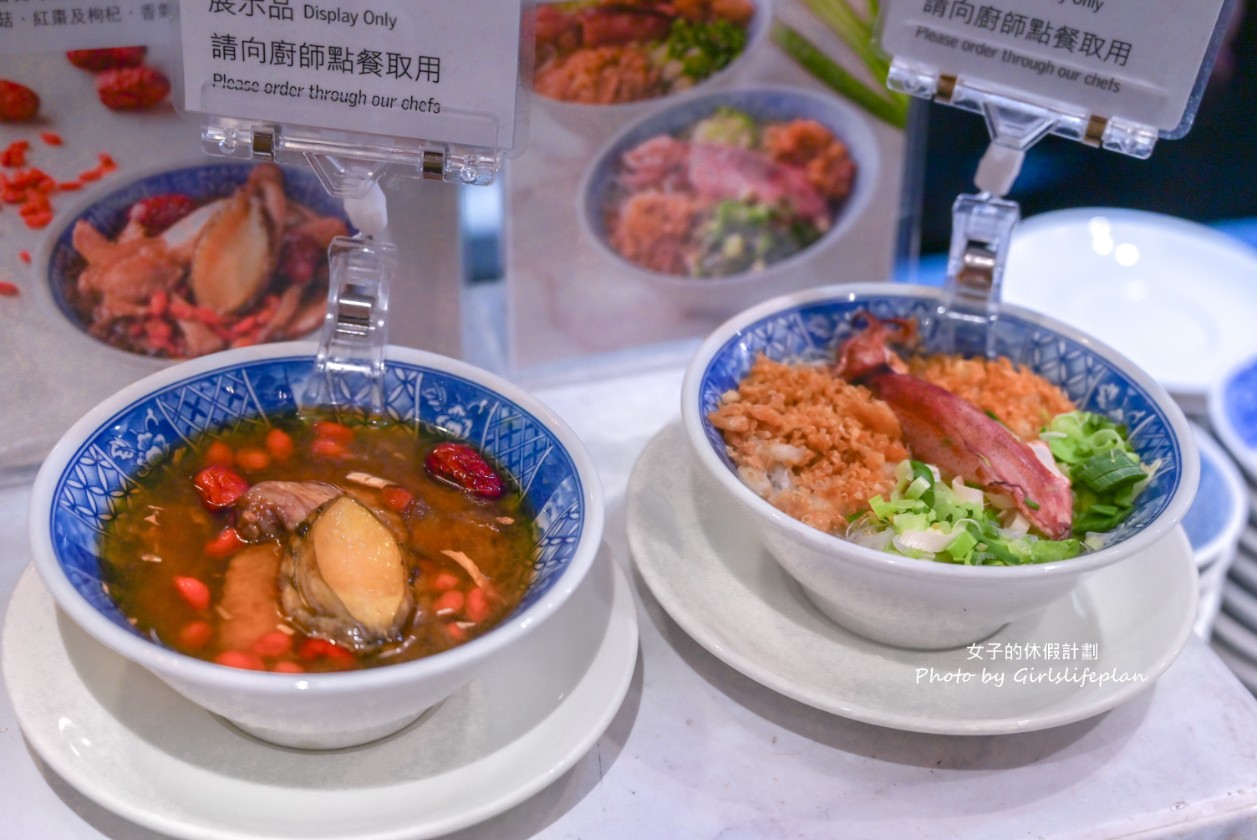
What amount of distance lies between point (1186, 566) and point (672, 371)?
84cm

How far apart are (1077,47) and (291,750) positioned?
119cm

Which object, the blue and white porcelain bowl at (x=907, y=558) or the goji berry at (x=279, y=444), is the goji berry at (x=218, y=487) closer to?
→ the goji berry at (x=279, y=444)

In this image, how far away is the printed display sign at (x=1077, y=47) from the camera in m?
1.29

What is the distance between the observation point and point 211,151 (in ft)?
4.13

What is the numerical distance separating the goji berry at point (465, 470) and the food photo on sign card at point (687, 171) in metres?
0.49

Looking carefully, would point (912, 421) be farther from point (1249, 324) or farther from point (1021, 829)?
point (1249, 324)

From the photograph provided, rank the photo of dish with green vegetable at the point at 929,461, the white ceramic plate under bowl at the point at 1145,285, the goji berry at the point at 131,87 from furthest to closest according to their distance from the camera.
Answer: the white ceramic plate under bowl at the point at 1145,285 < the goji berry at the point at 131,87 < the photo of dish with green vegetable at the point at 929,461

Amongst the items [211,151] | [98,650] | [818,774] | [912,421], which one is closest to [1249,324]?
Result: [912,421]

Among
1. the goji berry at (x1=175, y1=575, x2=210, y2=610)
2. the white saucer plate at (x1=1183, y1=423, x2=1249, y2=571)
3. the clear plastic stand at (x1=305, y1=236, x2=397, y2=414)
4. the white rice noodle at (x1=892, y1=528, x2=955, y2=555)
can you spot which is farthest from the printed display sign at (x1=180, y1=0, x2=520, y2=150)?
the white saucer plate at (x1=1183, y1=423, x2=1249, y2=571)

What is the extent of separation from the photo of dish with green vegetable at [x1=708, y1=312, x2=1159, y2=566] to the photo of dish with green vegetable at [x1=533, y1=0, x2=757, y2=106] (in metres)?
0.47

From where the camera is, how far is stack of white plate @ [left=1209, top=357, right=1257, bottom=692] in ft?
5.89

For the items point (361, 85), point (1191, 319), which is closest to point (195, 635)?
point (361, 85)

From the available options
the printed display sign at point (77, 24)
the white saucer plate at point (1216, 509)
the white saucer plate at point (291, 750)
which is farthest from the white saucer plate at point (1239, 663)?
the printed display sign at point (77, 24)

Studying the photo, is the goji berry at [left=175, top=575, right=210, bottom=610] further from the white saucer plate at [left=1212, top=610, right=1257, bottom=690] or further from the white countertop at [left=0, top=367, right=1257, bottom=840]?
the white saucer plate at [left=1212, top=610, right=1257, bottom=690]
